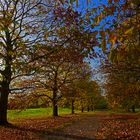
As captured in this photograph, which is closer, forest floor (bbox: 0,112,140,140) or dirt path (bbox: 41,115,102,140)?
dirt path (bbox: 41,115,102,140)

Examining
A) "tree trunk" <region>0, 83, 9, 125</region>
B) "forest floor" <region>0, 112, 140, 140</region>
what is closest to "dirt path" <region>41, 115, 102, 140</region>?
"forest floor" <region>0, 112, 140, 140</region>

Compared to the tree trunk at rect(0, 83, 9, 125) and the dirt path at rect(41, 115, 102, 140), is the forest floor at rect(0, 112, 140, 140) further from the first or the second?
the tree trunk at rect(0, 83, 9, 125)

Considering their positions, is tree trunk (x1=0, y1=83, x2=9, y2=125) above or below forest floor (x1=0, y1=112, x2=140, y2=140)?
above

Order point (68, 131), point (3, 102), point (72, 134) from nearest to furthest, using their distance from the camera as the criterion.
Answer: point (72, 134) → point (68, 131) → point (3, 102)

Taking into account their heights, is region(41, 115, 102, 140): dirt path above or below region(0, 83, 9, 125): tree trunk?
below

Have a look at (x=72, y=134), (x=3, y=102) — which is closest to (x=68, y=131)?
(x=72, y=134)

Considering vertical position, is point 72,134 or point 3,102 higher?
point 3,102

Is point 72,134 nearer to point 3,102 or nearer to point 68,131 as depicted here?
point 68,131

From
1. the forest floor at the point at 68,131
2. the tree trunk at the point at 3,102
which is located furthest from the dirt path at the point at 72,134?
the tree trunk at the point at 3,102

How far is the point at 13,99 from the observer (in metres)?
37.4

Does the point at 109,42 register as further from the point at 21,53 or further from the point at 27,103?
the point at 27,103

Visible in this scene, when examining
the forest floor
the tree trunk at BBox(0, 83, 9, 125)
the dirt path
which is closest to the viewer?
the dirt path

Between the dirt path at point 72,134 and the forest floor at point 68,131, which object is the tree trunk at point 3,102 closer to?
the forest floor at point 68,131

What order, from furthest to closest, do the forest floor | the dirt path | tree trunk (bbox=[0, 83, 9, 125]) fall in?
tree trunk (bbox=[0, 83, 9, 125]), the forest floor, the dirt path
